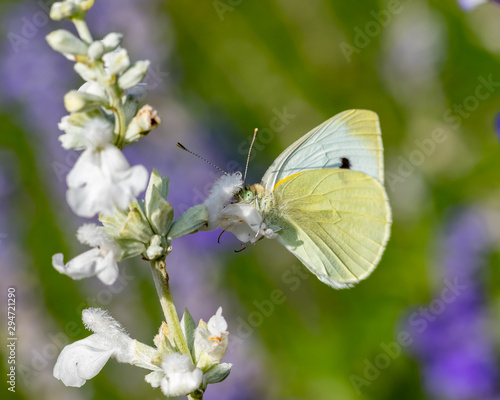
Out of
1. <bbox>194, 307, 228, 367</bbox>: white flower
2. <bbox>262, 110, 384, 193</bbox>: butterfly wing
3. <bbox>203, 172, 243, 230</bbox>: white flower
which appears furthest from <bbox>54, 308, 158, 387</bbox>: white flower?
<bbox>262, 110, 384, 193</bbox>: butterfly wing

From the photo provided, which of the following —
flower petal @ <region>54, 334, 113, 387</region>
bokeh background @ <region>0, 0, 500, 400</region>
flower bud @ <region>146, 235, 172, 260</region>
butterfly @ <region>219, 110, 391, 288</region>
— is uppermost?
flower bud @ <region>146, 235, 172, 260</region>

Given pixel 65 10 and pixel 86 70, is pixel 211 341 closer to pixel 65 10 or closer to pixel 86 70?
pixel 86 70

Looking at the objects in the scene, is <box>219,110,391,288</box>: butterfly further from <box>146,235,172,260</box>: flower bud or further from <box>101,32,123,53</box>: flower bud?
<box>101,32,123,53</box>: flower bud

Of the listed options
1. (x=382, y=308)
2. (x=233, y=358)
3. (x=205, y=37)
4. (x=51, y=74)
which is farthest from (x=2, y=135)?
(x=382, y=308)

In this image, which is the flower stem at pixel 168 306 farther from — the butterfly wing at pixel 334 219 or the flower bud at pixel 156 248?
the butterfly wing at pixel 334 219

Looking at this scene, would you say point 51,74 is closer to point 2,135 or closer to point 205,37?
point 2,135

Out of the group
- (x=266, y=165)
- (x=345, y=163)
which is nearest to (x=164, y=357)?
(x=345, y=163)

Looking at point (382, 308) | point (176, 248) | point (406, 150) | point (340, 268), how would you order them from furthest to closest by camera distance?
point (406, 150), point (176, 248), point (382, 308), point (340, 268)
